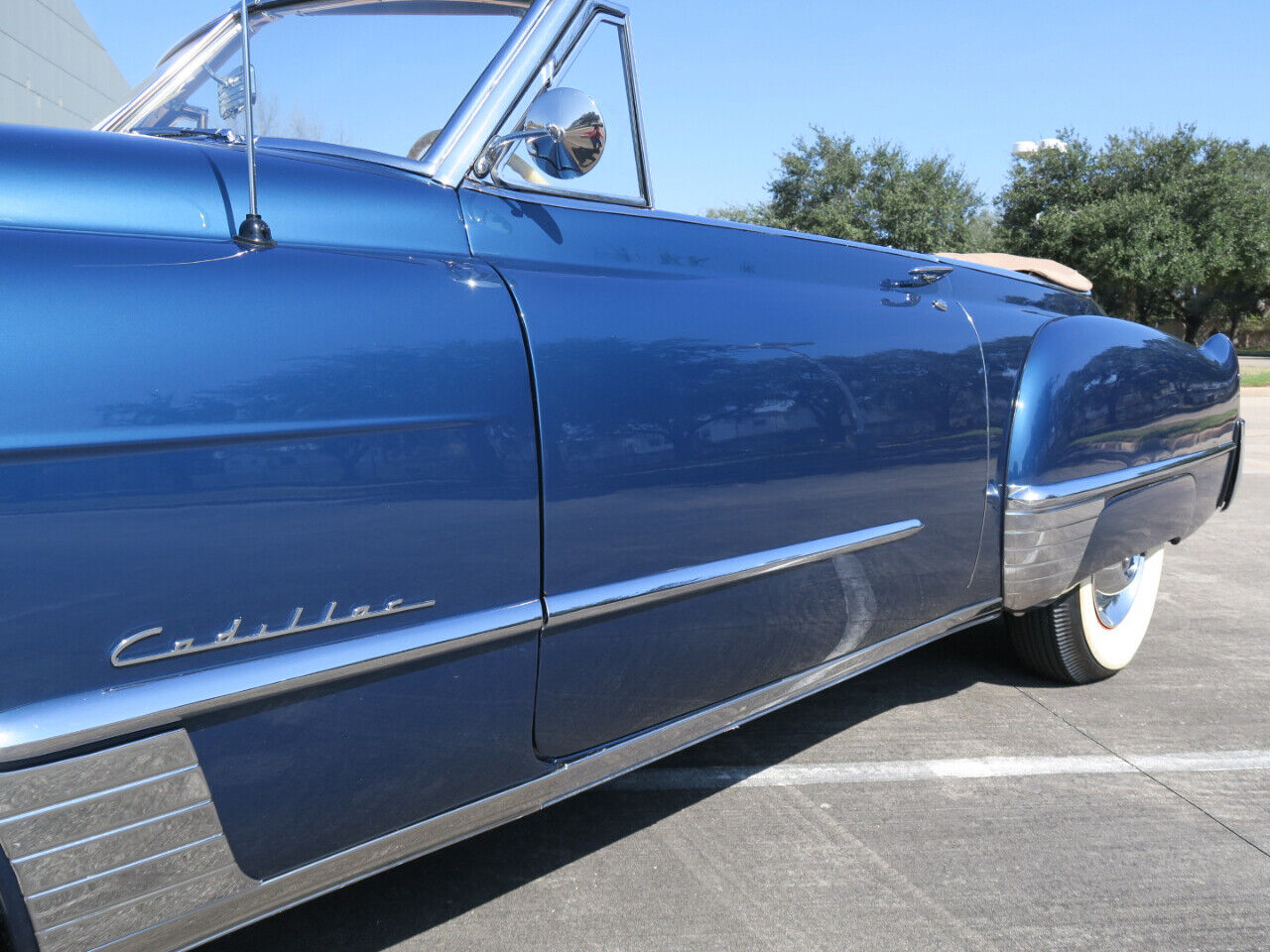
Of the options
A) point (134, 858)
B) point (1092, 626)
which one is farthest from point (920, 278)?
point (134, 858)

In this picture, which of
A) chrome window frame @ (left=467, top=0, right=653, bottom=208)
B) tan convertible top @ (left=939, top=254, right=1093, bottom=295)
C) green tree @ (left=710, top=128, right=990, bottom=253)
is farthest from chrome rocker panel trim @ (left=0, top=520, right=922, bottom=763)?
green tree @ (left=710, top=128, right=990, bottom=253)

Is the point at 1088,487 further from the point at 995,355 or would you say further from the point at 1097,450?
the point at 995,355

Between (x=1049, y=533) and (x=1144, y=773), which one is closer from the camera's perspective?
(x=1049, y=533)

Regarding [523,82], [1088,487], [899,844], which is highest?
[523,82]

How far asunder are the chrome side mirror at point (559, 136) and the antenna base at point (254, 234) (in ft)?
1.49

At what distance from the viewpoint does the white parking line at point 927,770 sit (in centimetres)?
273

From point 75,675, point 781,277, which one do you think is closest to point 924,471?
point 781,277

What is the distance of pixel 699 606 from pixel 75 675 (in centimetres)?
102

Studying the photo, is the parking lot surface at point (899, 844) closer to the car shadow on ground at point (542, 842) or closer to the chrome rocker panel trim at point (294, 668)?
the car shadow on ground at point (542, 842)

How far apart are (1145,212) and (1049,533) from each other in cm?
2572

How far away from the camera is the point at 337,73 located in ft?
7.41

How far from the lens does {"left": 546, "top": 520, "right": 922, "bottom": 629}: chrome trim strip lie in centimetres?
165

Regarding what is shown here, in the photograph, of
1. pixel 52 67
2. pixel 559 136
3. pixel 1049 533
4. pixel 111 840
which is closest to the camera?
pixel 111 840

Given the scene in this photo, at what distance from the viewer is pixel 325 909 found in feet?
6.88
